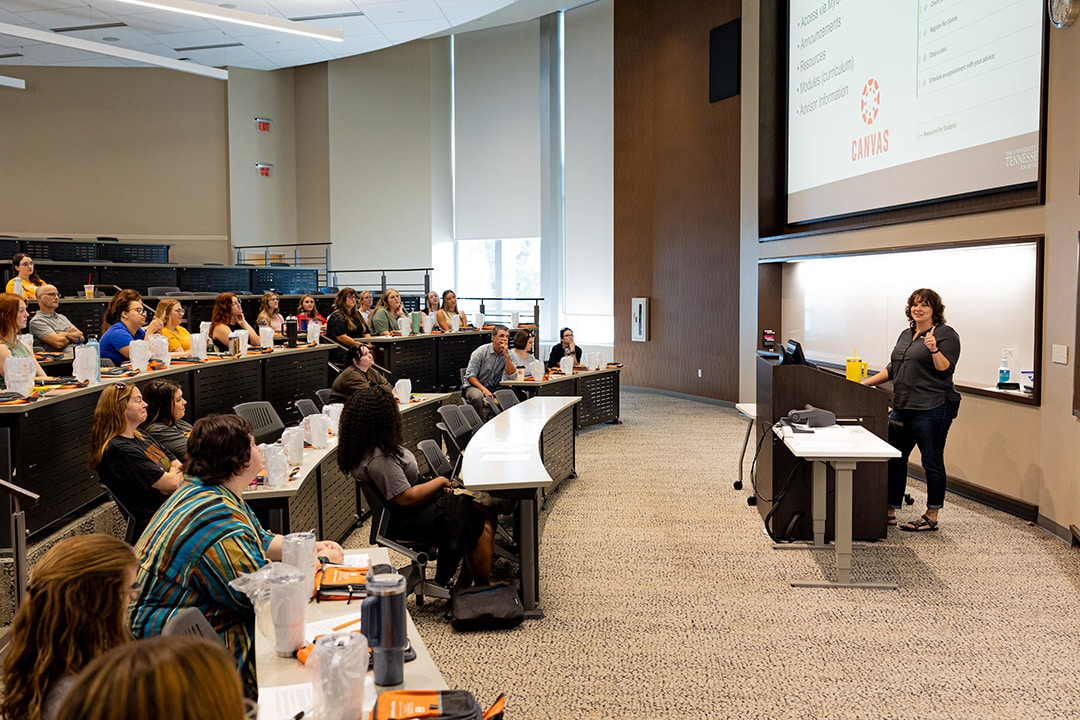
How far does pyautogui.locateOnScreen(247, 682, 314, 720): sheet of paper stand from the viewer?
210cm

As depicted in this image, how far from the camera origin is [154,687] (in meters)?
1.11

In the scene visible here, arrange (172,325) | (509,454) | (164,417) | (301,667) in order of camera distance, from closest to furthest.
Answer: (301,667) → (164,417) → (509,454) → (172,325)

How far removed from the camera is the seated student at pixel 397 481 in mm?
4410

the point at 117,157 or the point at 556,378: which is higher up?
the point at 117,157

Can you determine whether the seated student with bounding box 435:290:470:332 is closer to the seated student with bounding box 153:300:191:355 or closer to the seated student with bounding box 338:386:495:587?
the seated student with bounding box 153:300:191:355

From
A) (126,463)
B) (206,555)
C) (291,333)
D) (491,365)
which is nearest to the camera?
(206,555)

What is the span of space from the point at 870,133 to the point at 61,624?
7.93m

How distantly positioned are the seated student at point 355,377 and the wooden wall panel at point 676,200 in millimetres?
6426

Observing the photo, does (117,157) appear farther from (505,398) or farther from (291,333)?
(505,398)

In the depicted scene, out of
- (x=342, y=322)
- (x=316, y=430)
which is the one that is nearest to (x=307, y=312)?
(x=342, y=322)

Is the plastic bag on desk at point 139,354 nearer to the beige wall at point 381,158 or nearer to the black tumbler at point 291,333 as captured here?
the black tumbler at point 291,333

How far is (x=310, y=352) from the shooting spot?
858 centimetres

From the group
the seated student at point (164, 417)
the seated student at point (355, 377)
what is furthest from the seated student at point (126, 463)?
the seated student at point (355, 377)

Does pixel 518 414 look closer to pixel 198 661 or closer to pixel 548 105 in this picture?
pixel 198 661
